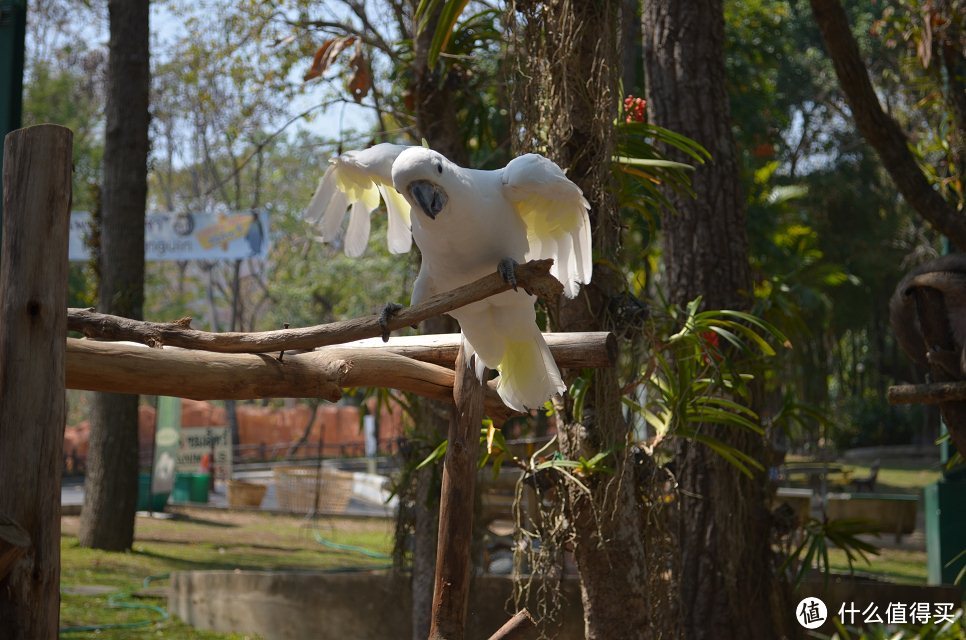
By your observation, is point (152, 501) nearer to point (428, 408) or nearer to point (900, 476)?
point (428, 408)

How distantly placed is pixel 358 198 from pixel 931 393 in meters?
2.07

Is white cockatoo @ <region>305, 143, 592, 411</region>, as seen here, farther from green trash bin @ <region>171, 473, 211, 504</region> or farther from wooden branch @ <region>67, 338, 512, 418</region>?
green trash bin @ <region>171, 473, 211, 504</region>

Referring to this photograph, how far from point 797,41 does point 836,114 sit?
1.81 metres

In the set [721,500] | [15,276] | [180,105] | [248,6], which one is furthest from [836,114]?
[15,276]

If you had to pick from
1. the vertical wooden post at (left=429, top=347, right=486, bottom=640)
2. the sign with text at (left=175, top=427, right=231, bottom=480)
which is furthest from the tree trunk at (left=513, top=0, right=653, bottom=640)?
the sign with text at (left=175, top=427, right=231, bottom=480)

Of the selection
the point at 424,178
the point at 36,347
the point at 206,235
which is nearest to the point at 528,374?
the point at 424,178

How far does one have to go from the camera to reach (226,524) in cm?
1062

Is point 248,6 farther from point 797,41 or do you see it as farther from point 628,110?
point 797,41

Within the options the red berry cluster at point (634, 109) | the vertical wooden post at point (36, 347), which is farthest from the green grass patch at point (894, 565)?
the vertical wooden post at point (36, 347)

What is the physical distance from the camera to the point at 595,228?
3.34 metres

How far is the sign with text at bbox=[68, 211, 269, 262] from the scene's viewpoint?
10.7m

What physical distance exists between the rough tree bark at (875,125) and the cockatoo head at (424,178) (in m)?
2.55

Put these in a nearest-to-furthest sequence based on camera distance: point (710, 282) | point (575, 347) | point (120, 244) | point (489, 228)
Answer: point (489, 228) < point (575, 347) < point (710, 282) < point (120, 244)

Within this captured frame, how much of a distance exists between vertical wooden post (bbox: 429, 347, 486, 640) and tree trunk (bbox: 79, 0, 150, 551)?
563cm
